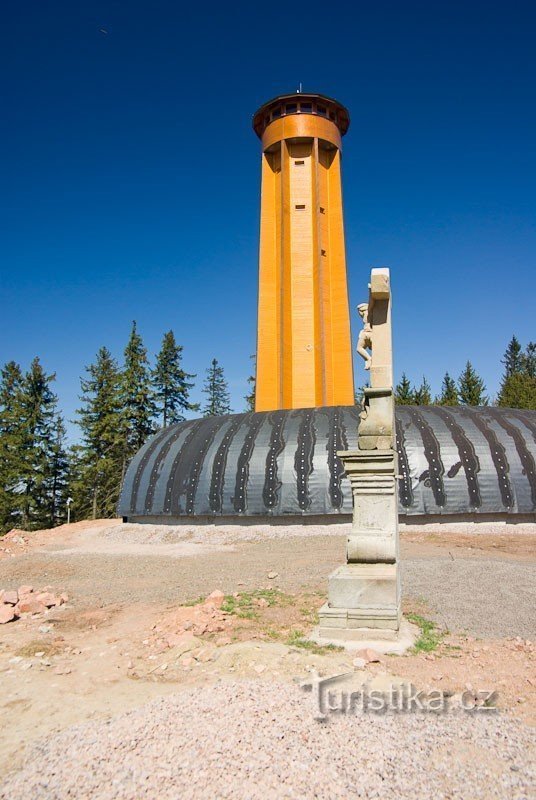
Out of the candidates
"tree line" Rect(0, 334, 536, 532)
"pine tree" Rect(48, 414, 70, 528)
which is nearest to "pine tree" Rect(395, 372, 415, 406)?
"tree line" Rect(0, 334, 536, 532)

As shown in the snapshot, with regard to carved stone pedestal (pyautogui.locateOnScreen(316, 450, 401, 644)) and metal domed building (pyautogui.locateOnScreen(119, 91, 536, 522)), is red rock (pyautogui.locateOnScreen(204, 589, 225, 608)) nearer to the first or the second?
carved stone pedestal (pyautogui.locateOnScreen(316, 450, 401, 644))

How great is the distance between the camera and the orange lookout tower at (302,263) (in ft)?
104

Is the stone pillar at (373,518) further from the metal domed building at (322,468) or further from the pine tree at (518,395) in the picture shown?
the pine tree at (518,395)

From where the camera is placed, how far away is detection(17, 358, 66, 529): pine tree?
43.0 m

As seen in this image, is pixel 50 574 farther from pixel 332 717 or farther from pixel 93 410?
pixel 93 410

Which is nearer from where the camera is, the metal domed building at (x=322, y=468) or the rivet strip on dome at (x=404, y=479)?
the rivet strip on dome at (x=404, y=479)

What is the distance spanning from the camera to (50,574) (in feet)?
45.3

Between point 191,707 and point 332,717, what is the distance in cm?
119

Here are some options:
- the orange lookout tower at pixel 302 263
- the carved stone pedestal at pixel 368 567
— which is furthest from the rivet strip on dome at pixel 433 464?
the carved stone pedestal at pixel 368 567

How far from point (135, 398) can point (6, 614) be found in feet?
135

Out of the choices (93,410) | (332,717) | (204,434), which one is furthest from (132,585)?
(93,410)

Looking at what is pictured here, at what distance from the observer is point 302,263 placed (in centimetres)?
3253

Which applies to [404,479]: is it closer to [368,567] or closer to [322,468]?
[322,468]

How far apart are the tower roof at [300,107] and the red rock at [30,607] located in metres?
33.3
